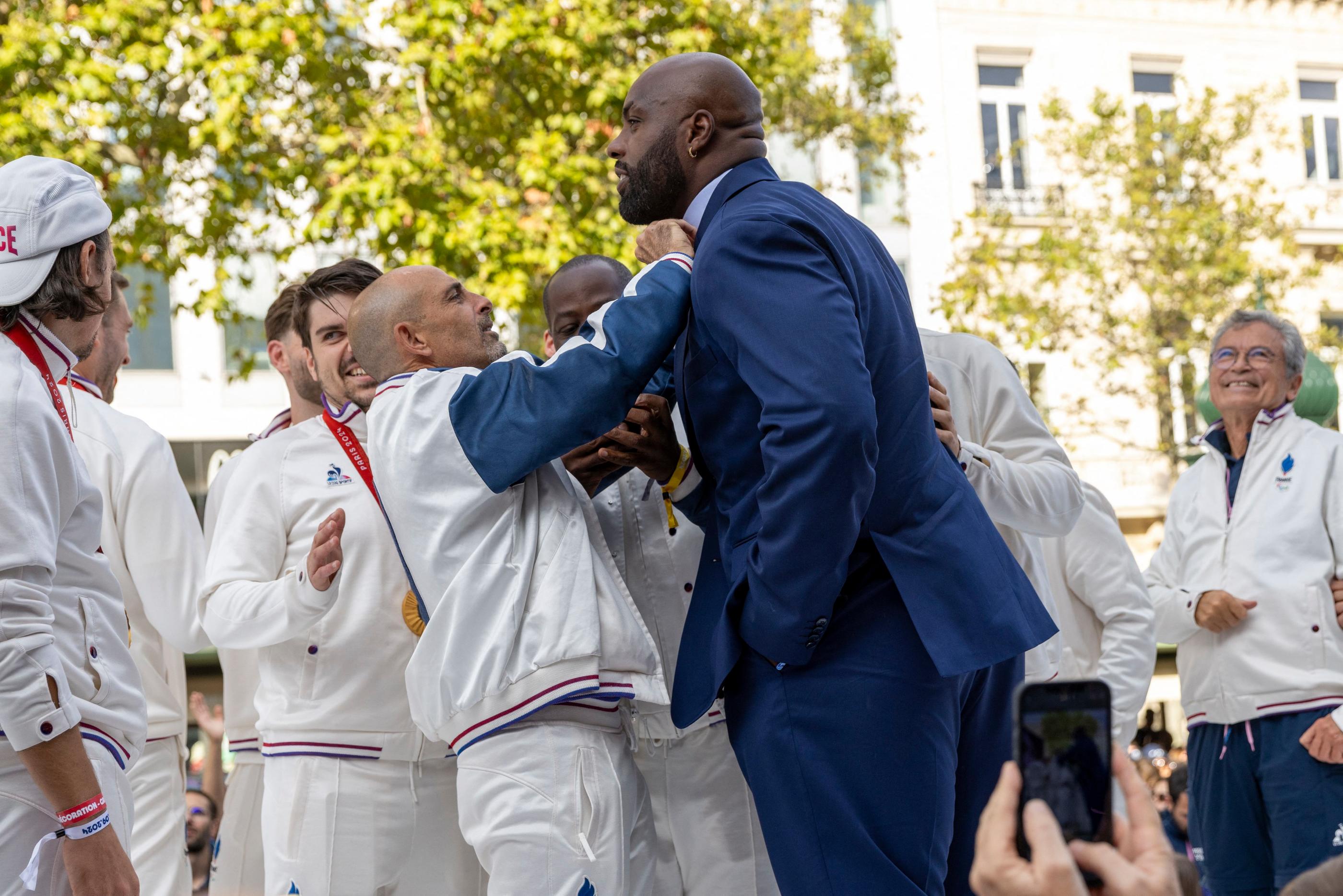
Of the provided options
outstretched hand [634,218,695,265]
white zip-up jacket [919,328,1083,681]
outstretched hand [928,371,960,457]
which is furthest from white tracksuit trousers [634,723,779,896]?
outstretched hand [634,218,695,265]

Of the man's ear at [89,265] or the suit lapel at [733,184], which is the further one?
the suit lapel at [733,184]

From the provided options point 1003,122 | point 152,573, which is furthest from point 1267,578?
point 1003,122

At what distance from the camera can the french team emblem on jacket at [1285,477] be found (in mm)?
5703

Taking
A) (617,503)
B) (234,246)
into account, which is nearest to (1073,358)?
(234,246)

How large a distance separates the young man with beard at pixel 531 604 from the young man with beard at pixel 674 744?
34 centimetres

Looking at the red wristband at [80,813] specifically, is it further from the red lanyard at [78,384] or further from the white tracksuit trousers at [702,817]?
the red lanyard at [78,384]

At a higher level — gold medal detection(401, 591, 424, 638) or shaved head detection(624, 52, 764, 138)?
shaved head detection(624, 52, 764, 138)

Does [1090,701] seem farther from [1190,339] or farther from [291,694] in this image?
[1190,339]

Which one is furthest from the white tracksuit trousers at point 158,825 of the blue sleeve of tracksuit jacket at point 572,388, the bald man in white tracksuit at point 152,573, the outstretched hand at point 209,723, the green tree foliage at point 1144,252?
the green tree foliage at point 1144,252

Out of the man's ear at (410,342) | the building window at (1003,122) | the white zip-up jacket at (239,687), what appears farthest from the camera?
the building window at (1003,122)

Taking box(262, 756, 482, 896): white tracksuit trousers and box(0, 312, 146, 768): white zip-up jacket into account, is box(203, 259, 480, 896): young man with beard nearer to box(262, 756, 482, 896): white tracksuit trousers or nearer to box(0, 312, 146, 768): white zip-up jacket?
box(262, 756, 482, 896): white tracksuit trousers

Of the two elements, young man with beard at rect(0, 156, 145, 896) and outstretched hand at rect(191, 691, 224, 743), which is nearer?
young man with beard at rect(0, 156, 145, 896)

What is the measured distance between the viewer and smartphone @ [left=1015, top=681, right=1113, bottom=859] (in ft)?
4.57

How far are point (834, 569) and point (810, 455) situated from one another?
233 mm
